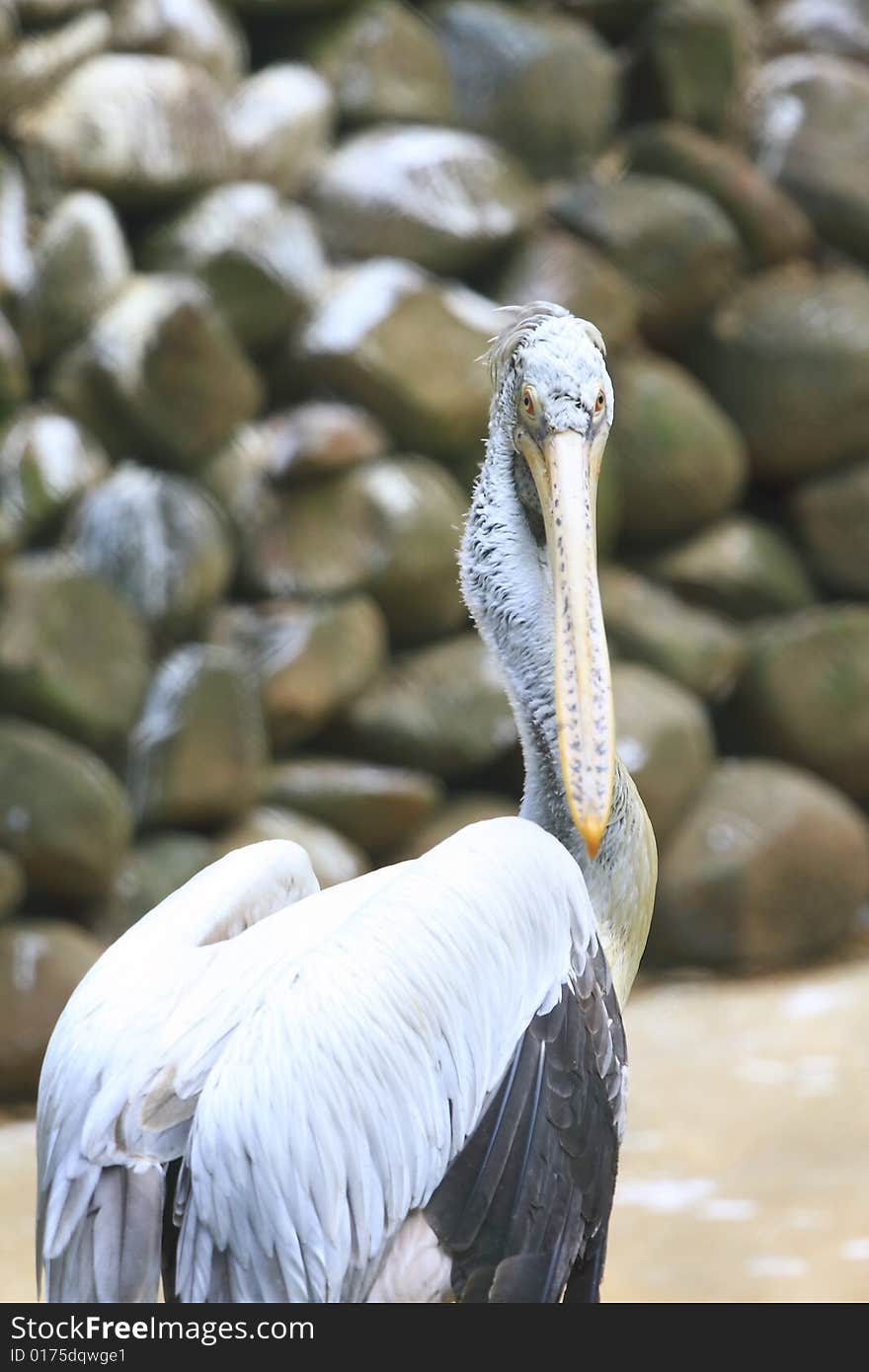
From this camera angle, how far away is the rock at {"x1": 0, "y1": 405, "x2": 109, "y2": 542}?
314cm

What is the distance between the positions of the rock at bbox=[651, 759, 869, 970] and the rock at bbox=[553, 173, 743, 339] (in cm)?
112

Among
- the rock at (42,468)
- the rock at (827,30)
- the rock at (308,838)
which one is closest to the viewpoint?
the rock at (42,468)

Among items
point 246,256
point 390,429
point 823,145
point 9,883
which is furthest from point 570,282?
point 9,883

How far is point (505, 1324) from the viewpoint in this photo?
1277 millimetres

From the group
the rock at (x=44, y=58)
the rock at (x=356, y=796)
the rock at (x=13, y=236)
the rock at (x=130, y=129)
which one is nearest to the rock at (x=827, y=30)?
the rock at (x=130, y=129)

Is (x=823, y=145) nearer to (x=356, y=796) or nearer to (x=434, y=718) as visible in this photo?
(x=434, y=718)

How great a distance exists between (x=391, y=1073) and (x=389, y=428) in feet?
8.13

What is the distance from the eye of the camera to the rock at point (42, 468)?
10.3ft

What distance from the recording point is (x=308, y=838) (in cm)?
333

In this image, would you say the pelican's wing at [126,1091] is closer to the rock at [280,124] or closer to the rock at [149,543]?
the rock at [149,543]

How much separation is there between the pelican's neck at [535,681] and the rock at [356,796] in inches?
77.7

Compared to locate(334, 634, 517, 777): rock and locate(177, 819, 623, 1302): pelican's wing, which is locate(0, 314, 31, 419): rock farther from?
locate(177, 819, 623, 1302): pelican's wing

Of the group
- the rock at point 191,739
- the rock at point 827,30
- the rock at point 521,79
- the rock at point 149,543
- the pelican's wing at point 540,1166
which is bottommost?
the pelican's wing at point 540,1166

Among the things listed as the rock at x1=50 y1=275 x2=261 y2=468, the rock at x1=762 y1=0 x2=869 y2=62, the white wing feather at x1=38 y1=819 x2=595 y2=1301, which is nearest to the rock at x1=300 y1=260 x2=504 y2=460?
the rock at x1=50 y1=275 x2=261 y2=468
